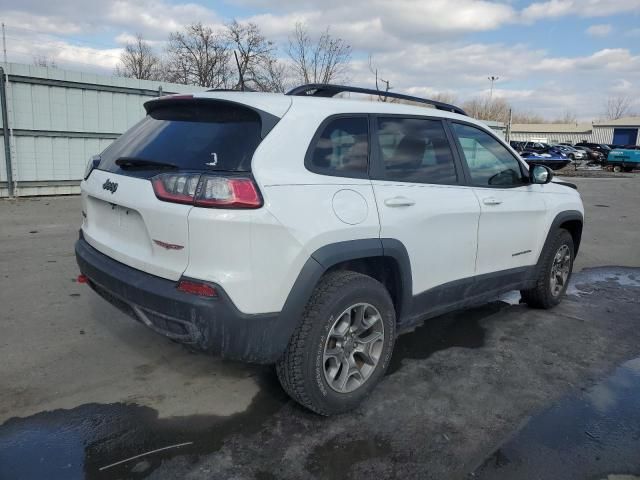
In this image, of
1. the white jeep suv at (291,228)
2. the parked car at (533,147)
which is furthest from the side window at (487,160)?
the parked car at (533,147)

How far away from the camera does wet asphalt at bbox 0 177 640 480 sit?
8.47 feet

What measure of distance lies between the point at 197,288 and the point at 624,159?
35.2 meters

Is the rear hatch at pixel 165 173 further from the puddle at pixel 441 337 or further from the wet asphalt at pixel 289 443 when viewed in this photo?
the puddle at pixel 441 337

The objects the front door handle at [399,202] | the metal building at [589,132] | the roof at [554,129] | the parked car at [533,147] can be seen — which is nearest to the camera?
the front door handle at [399,202]

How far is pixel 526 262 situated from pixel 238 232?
300 cm

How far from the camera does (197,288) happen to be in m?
2.50

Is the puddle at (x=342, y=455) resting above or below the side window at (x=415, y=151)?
below

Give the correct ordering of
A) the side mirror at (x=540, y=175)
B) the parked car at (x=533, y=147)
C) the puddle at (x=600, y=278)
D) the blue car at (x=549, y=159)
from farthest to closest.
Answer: the parked car at (x=533, y=147), the blue car at (x=549, y=159), the puddle at (x=600, y=278), the side mirror at (x=540, y=175)

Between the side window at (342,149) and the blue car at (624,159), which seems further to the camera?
the blue car at (624,159)

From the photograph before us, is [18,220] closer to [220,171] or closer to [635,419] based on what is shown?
[220,171]

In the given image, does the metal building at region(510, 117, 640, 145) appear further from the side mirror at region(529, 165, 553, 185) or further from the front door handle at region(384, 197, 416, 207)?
the front door handle at region(384, 197, 416, 207)

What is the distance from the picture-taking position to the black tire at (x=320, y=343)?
2758 millimetres

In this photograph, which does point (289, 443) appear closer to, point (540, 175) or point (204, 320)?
point (204, 320)

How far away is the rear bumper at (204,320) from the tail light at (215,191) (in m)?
0.41
